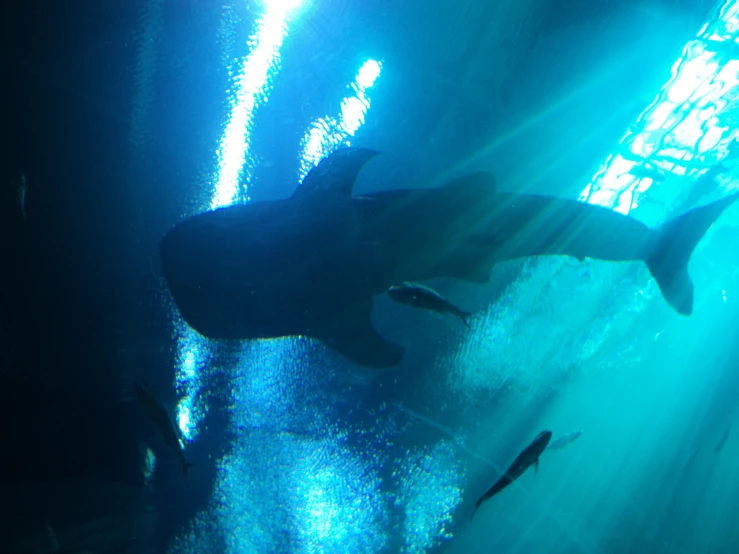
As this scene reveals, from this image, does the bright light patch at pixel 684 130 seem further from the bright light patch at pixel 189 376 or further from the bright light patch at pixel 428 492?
the bright light patch at pixel 428 492

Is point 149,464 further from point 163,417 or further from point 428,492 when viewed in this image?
point 428,492

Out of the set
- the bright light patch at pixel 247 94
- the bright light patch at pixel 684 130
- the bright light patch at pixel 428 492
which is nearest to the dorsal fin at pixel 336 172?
the bright light patch at pixel 247 94

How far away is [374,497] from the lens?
699 cm

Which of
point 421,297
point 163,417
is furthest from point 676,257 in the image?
point 163,417

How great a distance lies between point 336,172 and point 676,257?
3.42 m

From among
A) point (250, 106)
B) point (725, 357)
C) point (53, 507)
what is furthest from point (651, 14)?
point (725, 357)

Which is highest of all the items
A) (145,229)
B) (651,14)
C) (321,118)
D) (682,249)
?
(651,14)

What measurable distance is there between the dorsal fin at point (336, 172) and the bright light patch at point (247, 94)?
0.40m

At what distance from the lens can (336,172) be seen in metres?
2.81

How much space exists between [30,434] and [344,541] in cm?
568

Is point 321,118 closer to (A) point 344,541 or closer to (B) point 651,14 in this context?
(B) point 651,14

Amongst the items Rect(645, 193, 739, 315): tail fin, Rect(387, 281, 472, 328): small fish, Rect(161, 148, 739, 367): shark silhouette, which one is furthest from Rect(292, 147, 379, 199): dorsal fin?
Rect(645, 193, 739, 315): tail fin

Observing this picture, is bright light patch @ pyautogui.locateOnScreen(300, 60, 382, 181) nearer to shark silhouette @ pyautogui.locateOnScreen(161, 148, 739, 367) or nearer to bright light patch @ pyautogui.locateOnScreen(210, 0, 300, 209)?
shark silhouette @ pyautogui.locateOnScreen(161, 148, 739, 367)

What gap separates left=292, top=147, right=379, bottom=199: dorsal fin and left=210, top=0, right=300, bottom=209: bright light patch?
0.40m
